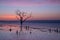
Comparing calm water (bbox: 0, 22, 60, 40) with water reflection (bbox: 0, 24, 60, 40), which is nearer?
calm water (bbox: 0, 22, 60, 40)

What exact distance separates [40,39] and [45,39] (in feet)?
0.74

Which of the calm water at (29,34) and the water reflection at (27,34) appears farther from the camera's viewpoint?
the water reflection at (27,34)

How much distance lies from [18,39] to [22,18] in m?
3.46

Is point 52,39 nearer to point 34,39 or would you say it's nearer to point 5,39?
point 34,39

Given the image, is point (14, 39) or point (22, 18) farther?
point (22, 18)

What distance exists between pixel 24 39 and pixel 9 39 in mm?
666

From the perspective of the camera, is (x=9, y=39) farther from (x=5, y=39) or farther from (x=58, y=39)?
(x=58, y=39)

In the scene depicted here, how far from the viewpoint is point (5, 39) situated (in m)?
7.02

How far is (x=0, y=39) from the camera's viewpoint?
6.90 meters

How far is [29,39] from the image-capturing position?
7.14 metres

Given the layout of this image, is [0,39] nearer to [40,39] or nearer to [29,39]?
[29,39]

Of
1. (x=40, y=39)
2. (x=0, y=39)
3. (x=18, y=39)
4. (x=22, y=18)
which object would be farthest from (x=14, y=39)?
(x=22, y=18)

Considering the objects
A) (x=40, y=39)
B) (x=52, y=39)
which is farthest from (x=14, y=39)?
(x=52, y=39)

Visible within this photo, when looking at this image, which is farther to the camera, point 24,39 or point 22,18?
point 22,18
